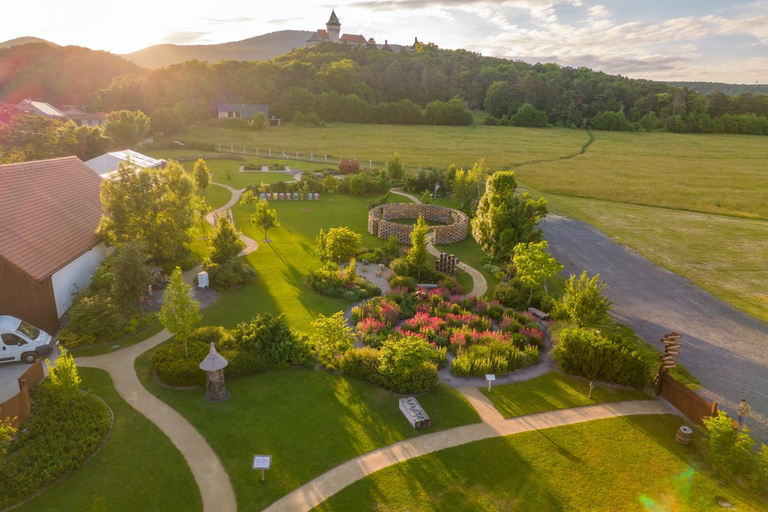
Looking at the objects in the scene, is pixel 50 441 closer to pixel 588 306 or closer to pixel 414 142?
pixel 588 306

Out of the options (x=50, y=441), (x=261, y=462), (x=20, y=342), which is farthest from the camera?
(x=20, y=342)

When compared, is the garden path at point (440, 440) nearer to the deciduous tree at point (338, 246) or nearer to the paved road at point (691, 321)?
the paved road at point (691, 321)

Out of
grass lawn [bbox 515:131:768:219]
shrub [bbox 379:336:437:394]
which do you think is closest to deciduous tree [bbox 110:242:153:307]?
shrub [bbox 379:336:437:394]

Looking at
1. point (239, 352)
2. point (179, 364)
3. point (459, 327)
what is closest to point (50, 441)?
point (179, 364)

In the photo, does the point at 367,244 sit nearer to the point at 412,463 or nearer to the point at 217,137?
the point at 412,463

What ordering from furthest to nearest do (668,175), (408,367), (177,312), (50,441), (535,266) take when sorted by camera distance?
(668,175), (535,266), (177,312), (408,367), (50,441)

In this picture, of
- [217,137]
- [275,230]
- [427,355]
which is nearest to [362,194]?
[275,230]
